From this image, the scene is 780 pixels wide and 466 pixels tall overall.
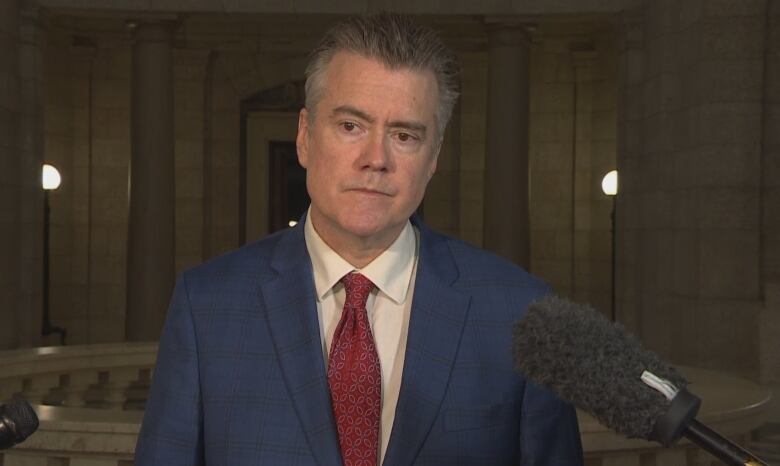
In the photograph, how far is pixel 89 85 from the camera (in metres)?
19.1

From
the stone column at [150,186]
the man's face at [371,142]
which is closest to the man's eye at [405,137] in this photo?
the man's face at [371,142]

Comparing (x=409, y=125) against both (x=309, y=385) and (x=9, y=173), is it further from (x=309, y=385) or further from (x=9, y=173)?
(x=9, y=173)

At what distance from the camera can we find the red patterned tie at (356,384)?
223cm

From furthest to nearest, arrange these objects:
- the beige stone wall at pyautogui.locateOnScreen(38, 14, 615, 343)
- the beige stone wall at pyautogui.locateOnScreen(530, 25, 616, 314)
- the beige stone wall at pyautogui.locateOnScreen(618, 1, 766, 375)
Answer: the beige stone wall at pyautogui.locateOnScreen(38, 14, 615, 343), the beige stone wall at pyautogui.locateOnScreen(530, 25, 616, 314), the beige stone wall at pyautogui.locateOnScreen(618, 1, 766, 375)

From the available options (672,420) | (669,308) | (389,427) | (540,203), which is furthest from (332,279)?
(540,203)

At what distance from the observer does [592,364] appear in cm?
141

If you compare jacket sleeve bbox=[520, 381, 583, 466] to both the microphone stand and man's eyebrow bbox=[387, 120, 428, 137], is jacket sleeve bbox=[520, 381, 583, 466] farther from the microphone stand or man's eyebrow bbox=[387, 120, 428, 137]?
the microphone stand

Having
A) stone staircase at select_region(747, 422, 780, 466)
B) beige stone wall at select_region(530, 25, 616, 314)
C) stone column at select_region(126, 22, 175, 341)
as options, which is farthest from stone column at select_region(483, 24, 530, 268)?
stone staircase at select_region(747, 422, 780, 466)

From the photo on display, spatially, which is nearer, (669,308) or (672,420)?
(672,420)

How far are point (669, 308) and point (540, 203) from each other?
6441 millimetres

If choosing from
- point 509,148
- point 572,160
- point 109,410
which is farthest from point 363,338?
point 572,160

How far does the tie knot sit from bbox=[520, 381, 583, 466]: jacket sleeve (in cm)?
38

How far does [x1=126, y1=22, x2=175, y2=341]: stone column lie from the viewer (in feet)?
48.8

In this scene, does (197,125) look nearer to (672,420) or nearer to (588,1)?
(588,1)
